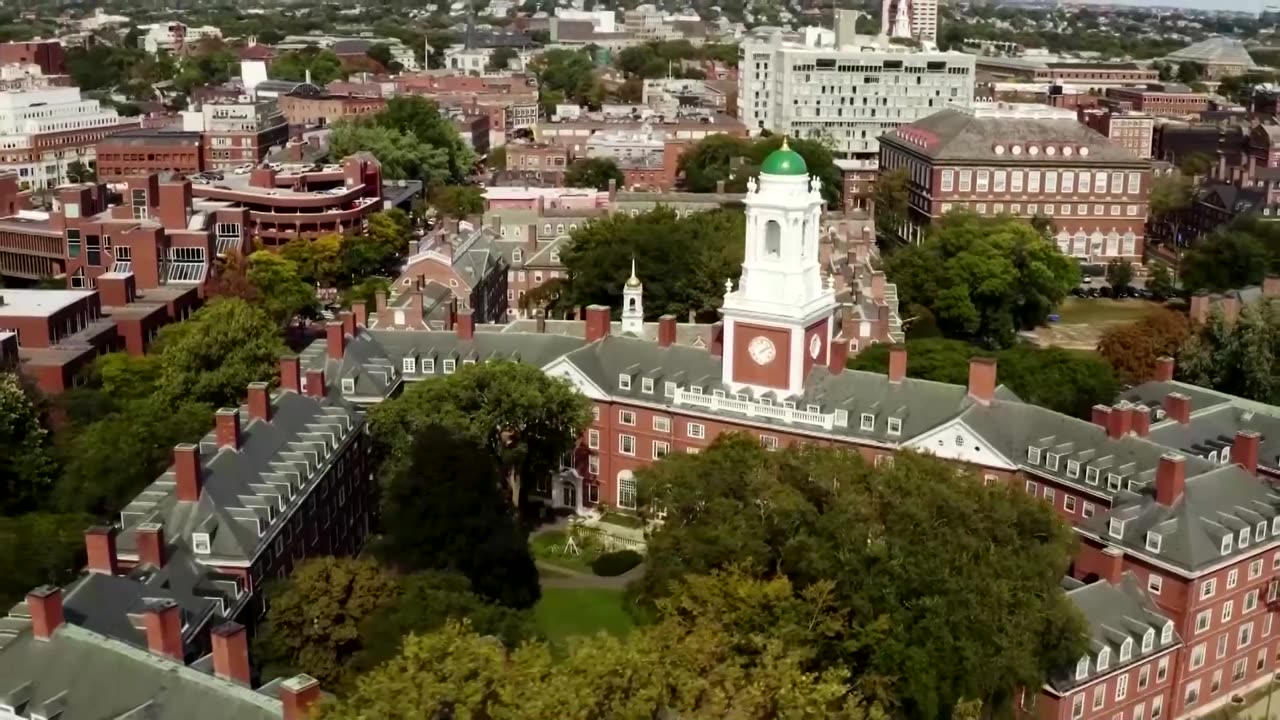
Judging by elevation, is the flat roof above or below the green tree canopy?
above

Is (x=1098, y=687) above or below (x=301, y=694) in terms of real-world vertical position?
below

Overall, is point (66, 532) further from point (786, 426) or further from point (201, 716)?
point (786, 426)

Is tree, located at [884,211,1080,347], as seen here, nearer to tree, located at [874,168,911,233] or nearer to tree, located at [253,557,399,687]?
tree, located at [874,168,911,233]

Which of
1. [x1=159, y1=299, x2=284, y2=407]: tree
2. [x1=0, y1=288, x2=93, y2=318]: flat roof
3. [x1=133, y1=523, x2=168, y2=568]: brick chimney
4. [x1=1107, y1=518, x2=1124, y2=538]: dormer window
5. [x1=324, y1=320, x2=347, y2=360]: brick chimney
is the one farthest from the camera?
[x1=0, y1=288, x2=93, y2=318]: flat roof

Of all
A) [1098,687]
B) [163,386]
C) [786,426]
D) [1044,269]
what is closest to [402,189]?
[1044,269]

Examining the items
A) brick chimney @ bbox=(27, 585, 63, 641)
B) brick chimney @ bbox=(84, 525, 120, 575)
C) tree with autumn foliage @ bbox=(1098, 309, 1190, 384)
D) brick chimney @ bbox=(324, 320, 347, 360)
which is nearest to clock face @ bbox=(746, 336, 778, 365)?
brick chimney @ bbox=(324, 320, 347, 360)

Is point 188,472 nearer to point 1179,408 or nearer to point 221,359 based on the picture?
point 221,359

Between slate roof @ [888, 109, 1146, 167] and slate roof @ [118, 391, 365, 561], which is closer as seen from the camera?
slate roof @ [118, 391, 365, 561]
